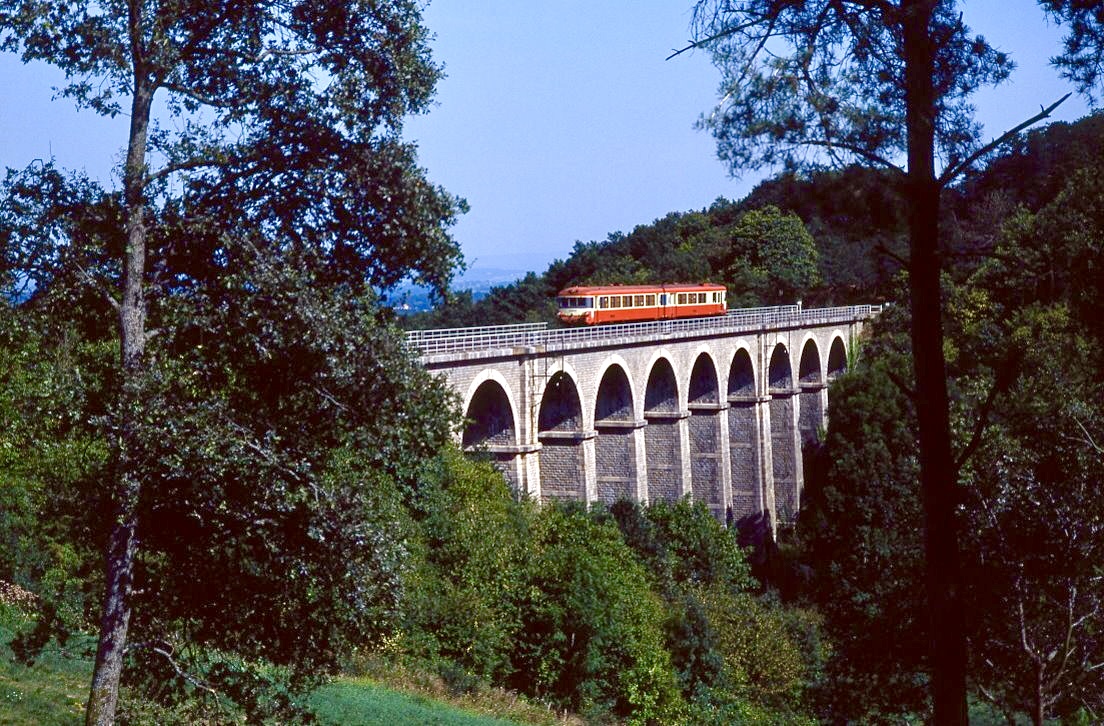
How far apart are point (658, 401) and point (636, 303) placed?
3.76 metres

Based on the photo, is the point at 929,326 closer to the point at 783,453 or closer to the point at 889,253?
the point at 889,253

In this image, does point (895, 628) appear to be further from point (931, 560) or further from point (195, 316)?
point (195, 316)

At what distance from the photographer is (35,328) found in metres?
7.57

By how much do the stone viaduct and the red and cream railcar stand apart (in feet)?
4.07

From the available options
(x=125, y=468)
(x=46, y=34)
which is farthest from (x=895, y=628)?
(x=46, y=34)

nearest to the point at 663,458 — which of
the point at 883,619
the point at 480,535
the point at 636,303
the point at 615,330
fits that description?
the point at 636,303

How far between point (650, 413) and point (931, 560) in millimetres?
33772

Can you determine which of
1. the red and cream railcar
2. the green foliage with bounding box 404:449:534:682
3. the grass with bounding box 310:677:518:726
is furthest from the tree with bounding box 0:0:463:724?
the red and cream railcar

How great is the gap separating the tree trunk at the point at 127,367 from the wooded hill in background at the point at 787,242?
217 cm

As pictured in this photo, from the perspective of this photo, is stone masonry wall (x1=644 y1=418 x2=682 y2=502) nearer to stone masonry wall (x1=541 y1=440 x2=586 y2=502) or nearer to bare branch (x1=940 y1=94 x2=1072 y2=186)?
stone masonry wall (x1=541 y1=440 x2=586 y2=502)

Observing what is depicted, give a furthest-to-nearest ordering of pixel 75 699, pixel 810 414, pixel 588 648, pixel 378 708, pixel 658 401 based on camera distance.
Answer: pixel 810 414 → pixel 658 401 → pixel 588 648 → pixel 378 708 → pixel 75 699

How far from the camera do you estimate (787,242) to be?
224 feet

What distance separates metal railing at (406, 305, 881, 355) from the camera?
27859 mm

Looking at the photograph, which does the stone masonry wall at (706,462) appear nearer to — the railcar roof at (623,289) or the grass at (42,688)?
the railcar roof at (623,289)
